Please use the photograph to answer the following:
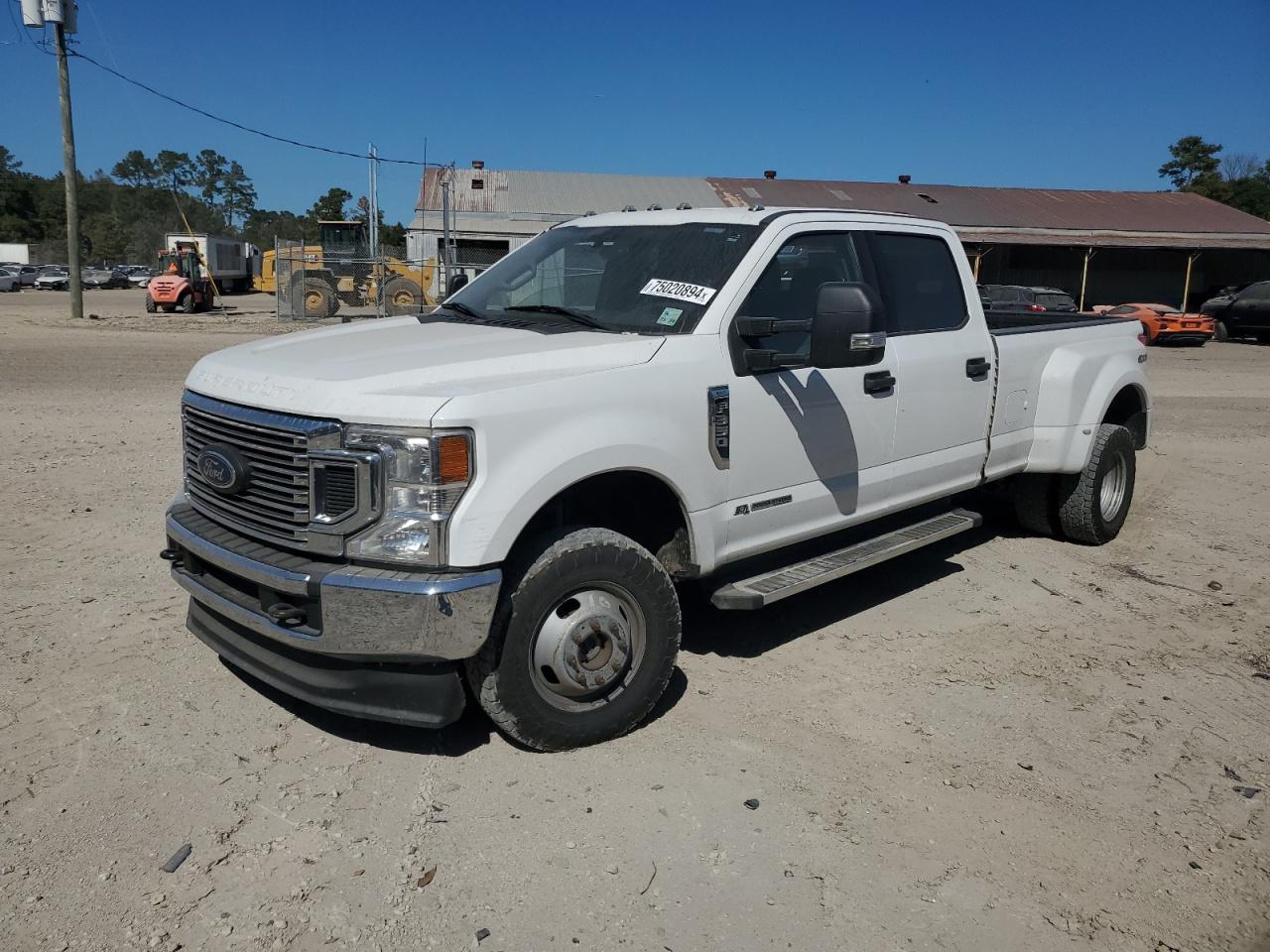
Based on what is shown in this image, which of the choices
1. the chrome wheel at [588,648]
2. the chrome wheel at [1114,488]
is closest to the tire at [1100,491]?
the chrome wheel at [1114,488]

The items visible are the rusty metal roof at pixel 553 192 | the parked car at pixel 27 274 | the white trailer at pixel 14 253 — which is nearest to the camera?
the rusty metal roof at pixel 553 192

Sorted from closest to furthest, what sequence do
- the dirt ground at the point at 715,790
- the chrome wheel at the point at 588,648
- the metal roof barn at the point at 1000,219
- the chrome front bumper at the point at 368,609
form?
the dirt ground at the point at 715,790 < the chrome front bumper at the point at 368,609 < the chrome wheel at the point at 588,648 < the metal roof barn at the point at 1000,219

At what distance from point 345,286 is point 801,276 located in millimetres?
26658

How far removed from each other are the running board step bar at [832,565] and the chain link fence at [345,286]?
22724 millimetres

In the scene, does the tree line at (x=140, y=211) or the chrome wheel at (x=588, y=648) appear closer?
the chrome wheel at (x=588, y=648)

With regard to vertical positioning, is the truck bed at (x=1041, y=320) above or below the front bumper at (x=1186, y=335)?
above

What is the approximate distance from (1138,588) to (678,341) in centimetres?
362

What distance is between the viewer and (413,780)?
356 centimetres

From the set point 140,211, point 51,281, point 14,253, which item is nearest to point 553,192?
point 51,281

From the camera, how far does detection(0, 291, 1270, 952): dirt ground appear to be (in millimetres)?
2840

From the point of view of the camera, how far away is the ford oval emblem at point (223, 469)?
357 cm

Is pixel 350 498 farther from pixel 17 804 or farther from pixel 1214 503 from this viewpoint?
pixel 1214 503

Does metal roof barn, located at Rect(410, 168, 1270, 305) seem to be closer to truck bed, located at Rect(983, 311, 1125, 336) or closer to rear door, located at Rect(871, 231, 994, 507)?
truck bed, located at Rect(983, 311, 1125, 336)

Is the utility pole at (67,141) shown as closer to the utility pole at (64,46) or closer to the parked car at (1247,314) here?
the utility pole at (64,46)
